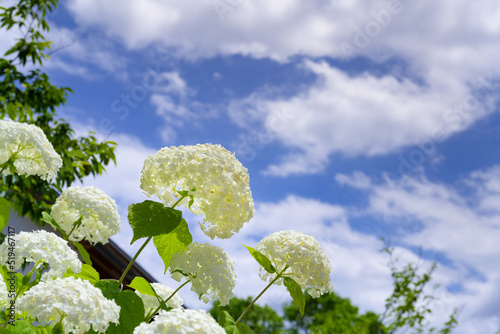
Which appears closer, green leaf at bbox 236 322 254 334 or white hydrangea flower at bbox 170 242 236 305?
green leaf at bbox 236 322 254 334

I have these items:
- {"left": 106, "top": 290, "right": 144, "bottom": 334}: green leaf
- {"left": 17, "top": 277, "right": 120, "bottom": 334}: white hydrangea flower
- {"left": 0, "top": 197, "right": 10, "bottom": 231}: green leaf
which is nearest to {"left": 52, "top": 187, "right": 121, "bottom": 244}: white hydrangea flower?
{"left": 0, "top": 197, "right": 10, "bottom": 231}: green leaf

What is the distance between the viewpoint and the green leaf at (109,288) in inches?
60.3

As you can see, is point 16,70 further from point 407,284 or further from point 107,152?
point 407,284

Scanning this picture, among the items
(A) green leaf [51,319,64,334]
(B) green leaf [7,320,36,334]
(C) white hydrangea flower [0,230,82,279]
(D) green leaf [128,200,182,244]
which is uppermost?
(D) green leaf [128,200,182,244]

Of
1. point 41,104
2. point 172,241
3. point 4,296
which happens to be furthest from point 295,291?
point 41,104

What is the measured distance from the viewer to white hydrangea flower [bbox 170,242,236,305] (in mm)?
1944

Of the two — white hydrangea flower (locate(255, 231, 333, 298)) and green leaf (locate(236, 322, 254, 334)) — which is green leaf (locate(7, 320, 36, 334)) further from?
white hydrangea flower (locate(255, 231, 333, 298))

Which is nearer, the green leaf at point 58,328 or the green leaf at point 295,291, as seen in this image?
the green leaf at point 58,328

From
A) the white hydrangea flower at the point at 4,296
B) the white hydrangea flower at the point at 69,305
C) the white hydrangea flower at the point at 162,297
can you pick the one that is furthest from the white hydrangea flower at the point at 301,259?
the white hydrangea flower at the point at 4,296

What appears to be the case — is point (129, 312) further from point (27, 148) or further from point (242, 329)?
point (27, 148)

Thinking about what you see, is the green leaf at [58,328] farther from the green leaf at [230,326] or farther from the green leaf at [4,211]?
the green leaf at [4,211]

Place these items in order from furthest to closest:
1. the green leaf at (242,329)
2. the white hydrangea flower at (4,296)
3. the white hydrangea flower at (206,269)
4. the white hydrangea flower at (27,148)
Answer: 1. the white hydrangea flower at (27,148)
2. the white hydrangea flower at (206,269)
3. the green leaf at (242,329)
4. the white hydrangea flower at (4,296)

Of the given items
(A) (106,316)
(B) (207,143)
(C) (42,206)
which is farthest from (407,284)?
(A) (106,316)

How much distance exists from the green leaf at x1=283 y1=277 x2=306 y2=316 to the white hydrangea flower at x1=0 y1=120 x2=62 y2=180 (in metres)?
1.42
